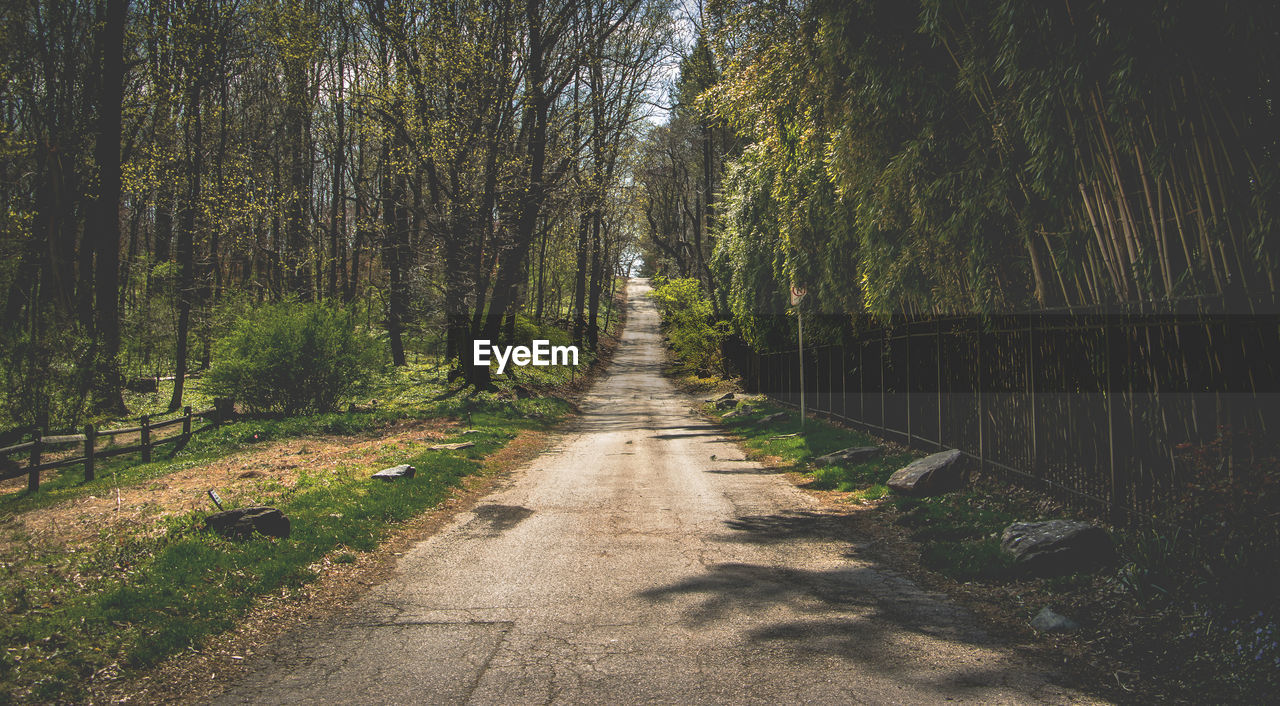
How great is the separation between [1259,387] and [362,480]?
9639 mm

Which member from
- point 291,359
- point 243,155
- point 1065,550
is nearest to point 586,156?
point 243,155

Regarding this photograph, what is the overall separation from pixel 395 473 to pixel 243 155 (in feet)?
58.2

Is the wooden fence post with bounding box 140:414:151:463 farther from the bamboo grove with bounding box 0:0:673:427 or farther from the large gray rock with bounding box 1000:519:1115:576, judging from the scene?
the large gray rock with bounding box 1000:519:1115:576

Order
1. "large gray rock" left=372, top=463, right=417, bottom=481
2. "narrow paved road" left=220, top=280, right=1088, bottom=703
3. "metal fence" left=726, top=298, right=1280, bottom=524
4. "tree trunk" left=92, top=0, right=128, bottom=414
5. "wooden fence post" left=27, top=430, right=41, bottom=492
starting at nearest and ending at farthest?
"narrow paved road" left=220, top=280, right=1088, bottom=703 < "metal fence" left=726, top=298, right=1280, bottom=524 < "large gray rock" left=372, top=463, right=417, bottom=481 < "wooden fence post" left=27, top=430, right=41, bottom=492 < "tree trunk" left=92, top=0, right=128, bottom=414

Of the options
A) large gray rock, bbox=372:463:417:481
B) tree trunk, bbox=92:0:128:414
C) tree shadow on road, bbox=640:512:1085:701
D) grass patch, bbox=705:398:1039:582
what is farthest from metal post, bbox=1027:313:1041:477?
tree trunk, bbox=92:0:128:414

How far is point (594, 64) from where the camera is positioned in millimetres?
24984

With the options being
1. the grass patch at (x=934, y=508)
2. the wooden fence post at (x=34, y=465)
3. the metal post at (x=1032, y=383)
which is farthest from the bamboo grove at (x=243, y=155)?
the metal post at (x=1032, y=383)

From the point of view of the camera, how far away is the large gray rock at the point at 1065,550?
17.9 feet

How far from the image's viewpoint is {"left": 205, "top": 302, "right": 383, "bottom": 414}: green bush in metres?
17.4

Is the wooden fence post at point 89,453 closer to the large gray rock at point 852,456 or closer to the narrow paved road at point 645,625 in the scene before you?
the narrow paved road at point 645,625

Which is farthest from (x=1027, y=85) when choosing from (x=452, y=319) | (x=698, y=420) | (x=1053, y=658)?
(x=452, y=319)

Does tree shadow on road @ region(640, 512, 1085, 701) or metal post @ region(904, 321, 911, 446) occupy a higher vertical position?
metal post @ region(904, 321, 911, 446)

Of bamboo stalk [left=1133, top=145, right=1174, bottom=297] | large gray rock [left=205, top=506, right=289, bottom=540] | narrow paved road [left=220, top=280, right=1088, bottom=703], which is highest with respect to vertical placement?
bamboo stalk [left=1133, top=145, right=1174, bottom=297]

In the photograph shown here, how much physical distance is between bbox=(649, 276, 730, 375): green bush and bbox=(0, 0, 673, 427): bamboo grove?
31.9 feet
